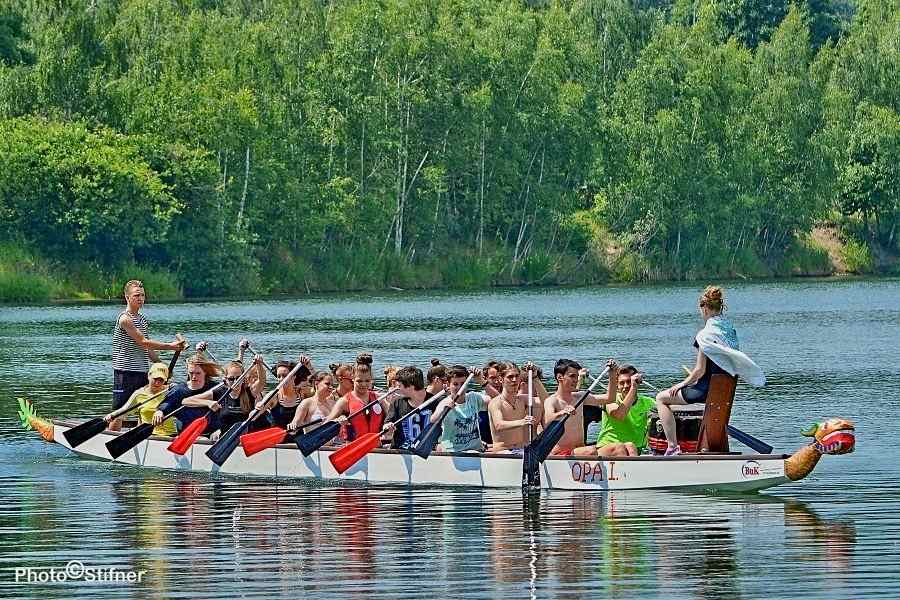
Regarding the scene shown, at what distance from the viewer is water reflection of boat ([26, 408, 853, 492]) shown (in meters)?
19.8

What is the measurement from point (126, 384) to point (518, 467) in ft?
21.8

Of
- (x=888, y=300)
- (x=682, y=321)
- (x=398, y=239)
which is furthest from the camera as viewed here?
(x=398, y=239)

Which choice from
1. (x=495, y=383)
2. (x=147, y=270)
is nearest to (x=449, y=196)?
(x=147, y=270)

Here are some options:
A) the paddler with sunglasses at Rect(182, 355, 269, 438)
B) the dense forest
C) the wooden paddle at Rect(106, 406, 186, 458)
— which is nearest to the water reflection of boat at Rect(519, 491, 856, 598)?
the paddler with sunglasses at Rect(182, 355, 269, 438)

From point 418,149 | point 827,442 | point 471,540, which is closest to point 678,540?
point 471,540

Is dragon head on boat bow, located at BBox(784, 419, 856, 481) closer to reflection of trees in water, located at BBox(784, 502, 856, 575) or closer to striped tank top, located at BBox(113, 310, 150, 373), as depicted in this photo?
reflection of trees in water, located at BBox(784, 502, 856, 575)

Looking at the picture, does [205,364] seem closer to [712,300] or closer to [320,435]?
[320,435]

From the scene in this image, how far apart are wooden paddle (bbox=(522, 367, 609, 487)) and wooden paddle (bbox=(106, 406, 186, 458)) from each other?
5546 millimetres

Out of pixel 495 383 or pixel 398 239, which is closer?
pixel 495 383

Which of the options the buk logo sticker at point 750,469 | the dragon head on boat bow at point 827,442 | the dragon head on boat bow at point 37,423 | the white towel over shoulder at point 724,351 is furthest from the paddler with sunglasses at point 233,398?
the dragon head on boat bow at point 827,442

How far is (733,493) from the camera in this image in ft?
67.0

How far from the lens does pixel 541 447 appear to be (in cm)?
2080

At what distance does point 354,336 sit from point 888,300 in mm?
26458

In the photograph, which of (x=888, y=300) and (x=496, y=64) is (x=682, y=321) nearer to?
(x=888, y=300)
